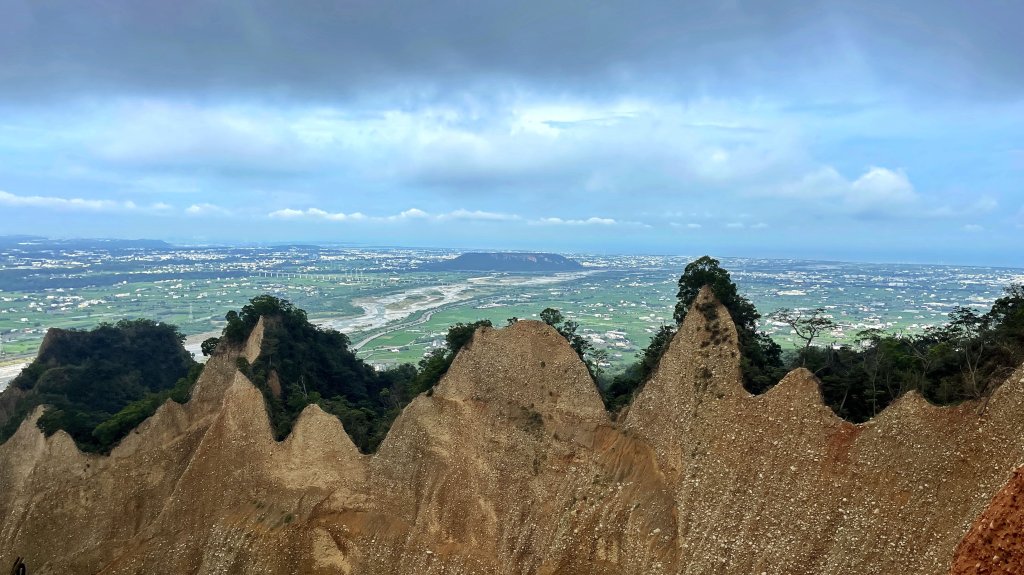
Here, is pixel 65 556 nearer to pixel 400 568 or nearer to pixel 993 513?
pixel 400 568

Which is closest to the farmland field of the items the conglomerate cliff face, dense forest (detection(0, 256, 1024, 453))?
dense forest (detection(0, 256, 1024, 453))

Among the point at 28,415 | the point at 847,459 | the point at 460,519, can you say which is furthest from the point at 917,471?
the point at 28,415

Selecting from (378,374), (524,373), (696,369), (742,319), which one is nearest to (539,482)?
(524,373)

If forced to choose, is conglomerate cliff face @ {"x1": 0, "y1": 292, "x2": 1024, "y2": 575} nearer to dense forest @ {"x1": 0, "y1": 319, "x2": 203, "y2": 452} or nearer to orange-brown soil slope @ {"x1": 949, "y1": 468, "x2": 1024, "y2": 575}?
orange-brown soil slope @ {"x1": 949, "y1": 468, "x2": 1024, "y2": 575}

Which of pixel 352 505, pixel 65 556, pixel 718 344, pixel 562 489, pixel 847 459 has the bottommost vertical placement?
pixel 65 556

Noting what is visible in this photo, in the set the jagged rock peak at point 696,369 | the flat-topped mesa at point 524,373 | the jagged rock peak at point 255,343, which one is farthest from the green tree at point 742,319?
the jagged rock peak at point 255,343

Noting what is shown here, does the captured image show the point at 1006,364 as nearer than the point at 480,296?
Yes

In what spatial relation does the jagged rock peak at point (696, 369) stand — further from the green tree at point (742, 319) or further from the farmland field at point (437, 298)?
the farmland field at point (437, 298)
